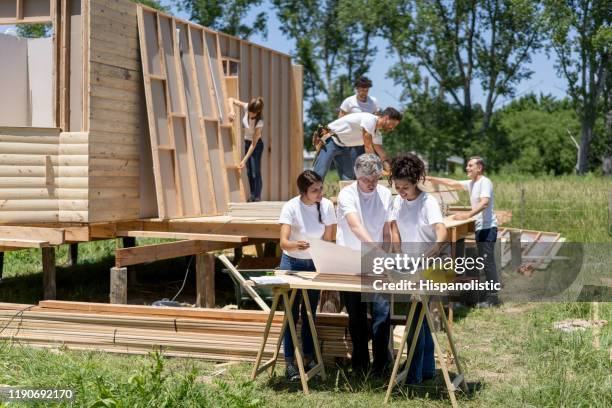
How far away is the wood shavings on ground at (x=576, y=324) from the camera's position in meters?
8.53

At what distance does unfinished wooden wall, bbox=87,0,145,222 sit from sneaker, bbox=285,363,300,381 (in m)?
4.05

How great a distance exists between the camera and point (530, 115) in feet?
233

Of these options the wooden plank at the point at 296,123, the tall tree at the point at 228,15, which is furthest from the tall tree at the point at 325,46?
the wooden plank at the point at 296,123

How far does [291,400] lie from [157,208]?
224 inches

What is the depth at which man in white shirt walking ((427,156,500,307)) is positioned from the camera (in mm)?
10717

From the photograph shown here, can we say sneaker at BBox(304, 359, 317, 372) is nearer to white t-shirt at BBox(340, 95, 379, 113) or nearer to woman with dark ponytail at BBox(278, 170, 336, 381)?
woman with dark ponytail at BBox(278, 170, 336, 381)

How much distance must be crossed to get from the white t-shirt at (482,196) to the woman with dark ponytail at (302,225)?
14.1 feet

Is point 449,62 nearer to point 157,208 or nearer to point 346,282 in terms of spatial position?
point 157,208

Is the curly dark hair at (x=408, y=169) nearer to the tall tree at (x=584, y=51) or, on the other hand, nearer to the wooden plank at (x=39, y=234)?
the wooden plank at (x=39, y=234)

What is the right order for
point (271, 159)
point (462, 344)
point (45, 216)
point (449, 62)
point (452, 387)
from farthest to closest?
point (449, 62) → point (271, 159) → point (45, 216) → point (462, 344) → point (452, 387)

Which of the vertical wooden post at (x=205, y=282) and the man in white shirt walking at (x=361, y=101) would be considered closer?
the vertical wooden post at (x=205, y=282)

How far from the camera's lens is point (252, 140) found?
12.9 meters

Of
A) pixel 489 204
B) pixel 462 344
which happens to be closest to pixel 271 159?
pixel 489 204

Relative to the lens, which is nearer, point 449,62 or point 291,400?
point 291,400
